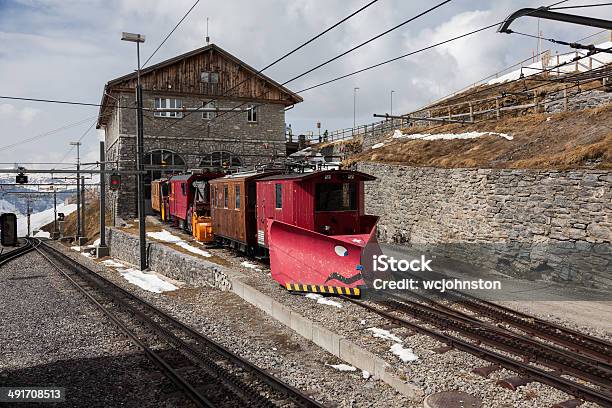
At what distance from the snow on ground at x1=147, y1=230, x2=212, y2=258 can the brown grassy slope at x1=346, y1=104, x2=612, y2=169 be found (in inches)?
414

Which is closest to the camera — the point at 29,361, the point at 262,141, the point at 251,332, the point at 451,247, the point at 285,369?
the point at 285,369

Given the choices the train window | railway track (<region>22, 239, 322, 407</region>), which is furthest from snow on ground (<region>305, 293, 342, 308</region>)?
railway track (<region>22, 239, 322, 407</region>)

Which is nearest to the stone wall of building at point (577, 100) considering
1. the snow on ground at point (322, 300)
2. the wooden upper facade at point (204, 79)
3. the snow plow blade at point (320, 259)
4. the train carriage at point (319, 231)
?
the train carriage at point (319, 231)

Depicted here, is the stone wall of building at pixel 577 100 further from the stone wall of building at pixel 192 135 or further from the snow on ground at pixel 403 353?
the stone wall of building at pixel 192 135

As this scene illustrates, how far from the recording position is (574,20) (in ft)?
24.8

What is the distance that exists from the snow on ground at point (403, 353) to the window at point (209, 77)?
33.1 metres

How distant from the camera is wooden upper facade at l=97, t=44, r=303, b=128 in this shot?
116 feet

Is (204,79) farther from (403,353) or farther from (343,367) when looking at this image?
(403,353)

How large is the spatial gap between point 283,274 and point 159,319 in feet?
10.8

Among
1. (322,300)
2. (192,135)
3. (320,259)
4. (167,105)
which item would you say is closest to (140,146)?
(320,259)

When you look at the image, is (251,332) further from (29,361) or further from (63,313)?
(63,313)

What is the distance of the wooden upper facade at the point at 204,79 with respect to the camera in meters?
35.4

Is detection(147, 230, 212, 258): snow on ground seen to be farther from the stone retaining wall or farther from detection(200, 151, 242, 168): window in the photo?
detection(200, 151, 242, 168): window

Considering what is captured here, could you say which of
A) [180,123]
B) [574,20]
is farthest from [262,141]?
[574,20]
